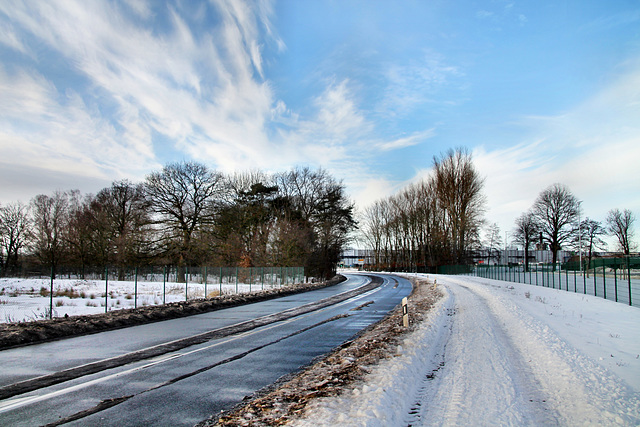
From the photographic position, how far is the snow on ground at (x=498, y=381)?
5.10m

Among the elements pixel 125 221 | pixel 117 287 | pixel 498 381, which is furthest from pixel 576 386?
pixel 125 221

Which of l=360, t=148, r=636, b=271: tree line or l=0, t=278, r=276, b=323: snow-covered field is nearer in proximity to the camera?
l=0, t=278, r=276, b=323: snow-covered field

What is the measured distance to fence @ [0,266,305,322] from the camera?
1853cm

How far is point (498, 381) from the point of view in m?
6.72

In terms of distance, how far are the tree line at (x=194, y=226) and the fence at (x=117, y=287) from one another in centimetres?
246

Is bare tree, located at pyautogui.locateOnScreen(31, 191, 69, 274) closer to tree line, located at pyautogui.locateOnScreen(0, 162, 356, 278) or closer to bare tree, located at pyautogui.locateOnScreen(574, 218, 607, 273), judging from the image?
tree line, located at pyautogui.locateOnScreen(0, 162, 356, 278)

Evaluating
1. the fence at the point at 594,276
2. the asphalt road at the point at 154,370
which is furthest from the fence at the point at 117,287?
the fence at the point at 594,276

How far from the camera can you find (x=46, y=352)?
30.5 ft

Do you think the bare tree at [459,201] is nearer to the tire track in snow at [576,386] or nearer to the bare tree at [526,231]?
the bare tree at [526,231]

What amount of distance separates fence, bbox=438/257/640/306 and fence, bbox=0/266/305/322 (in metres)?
21.6

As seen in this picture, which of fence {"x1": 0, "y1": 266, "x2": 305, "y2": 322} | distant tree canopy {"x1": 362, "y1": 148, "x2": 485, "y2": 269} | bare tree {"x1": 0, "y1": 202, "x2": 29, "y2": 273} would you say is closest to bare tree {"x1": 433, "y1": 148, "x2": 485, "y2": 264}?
distant tree canopy {"x1": 362, "y1": 148, "x2": 485, "y2": 269}

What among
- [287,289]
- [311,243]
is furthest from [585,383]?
[311,243]

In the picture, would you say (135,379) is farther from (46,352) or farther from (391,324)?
(391,324)

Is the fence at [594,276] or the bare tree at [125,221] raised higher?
the bare tree at [125,221]
